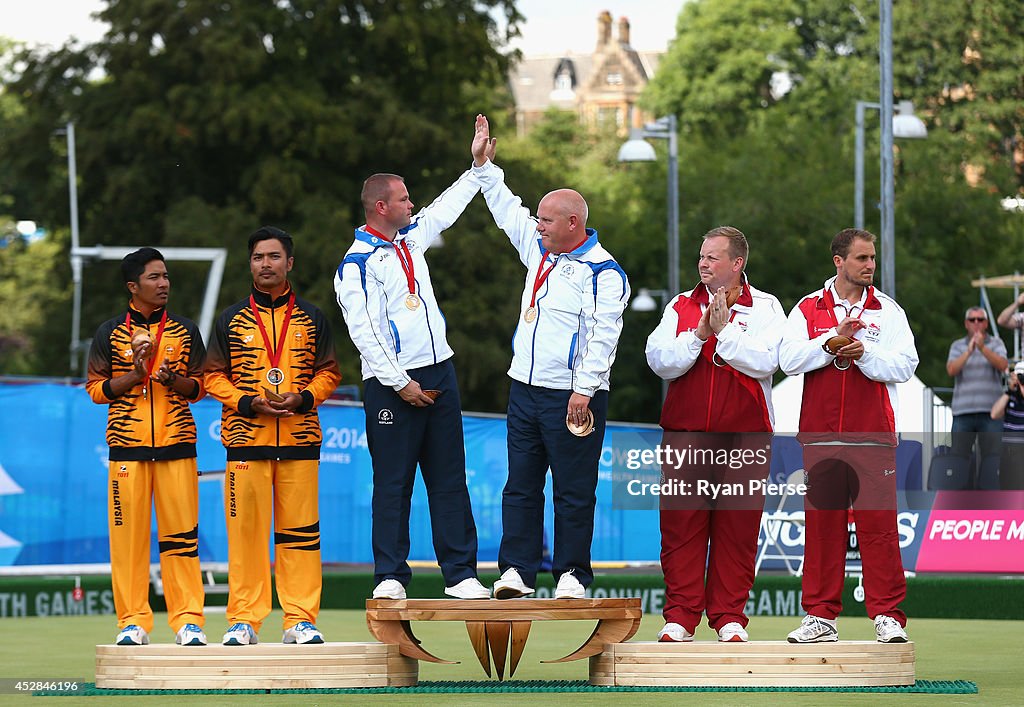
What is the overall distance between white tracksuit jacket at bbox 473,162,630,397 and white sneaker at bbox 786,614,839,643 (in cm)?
151

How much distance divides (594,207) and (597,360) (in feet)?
130

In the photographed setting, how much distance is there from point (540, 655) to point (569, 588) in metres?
2.25

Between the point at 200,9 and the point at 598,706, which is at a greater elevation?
the point at 200,9

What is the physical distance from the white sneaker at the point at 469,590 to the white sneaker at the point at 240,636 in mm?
983

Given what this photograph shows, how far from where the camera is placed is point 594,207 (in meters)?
47.9

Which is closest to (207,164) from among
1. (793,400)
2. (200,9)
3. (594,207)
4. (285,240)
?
(200,9)

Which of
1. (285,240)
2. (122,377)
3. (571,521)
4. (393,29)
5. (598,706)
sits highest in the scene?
(393,29)

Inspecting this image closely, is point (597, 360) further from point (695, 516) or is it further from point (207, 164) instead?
point (207, 164)

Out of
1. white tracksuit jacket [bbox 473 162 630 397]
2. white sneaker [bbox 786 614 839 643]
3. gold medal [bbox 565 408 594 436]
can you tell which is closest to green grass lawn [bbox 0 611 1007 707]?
white sneaker [bbox 786 614 839 643]

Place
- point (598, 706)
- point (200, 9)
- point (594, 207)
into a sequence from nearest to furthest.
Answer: point (598, 706), point (200, 9), point (594, 207)

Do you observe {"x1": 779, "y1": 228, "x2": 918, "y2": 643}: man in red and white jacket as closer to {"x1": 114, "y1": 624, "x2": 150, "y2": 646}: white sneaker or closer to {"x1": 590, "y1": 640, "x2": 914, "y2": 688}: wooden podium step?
{"x1": 590, "y1": 640, "x2": 914, "y2": 688}: wooden podium step

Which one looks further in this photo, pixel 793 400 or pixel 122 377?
pixel 793 400

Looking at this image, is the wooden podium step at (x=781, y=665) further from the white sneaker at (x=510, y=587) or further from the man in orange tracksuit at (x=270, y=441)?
the man in orange tracksuit at (x=270, y=441)

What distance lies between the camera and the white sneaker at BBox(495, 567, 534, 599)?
28.4 ft
